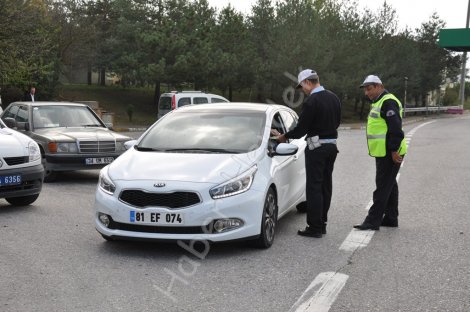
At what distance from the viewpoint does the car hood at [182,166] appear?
5.73 metres

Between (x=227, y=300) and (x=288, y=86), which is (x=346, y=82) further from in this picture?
(x=227, y=300)

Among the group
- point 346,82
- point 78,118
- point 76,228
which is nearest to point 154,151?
point 76,228

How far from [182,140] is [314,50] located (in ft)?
109

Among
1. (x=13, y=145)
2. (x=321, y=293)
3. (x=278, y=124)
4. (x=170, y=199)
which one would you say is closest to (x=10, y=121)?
(x=13, y=145)

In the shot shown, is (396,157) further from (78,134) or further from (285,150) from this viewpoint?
(78,134)

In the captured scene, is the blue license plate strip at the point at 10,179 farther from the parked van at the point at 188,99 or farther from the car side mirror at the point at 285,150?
the parked van at the point at 188,99

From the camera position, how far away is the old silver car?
35.1ft

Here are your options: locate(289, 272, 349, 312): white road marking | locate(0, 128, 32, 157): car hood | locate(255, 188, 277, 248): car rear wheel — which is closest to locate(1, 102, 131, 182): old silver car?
locate(0, 128, 32, 157): car hood

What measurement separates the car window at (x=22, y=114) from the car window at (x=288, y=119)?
5999mm

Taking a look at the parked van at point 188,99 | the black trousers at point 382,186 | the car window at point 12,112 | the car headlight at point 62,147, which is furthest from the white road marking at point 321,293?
the parked van at point 188,99

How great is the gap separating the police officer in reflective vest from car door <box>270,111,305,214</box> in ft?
2.98

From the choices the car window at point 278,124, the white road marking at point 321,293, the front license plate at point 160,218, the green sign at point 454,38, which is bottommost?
the white road marking at point 321,293

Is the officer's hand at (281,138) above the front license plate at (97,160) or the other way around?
above

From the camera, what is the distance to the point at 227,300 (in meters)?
4.52
